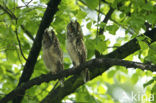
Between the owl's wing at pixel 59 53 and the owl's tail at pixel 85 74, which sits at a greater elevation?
the owl's wing at pixel 59 53

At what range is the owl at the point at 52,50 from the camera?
338cm

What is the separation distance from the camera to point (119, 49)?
3.62 metres

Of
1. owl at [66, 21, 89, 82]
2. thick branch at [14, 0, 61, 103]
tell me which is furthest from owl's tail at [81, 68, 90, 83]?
thick branch at [14, 0, 61, 103]

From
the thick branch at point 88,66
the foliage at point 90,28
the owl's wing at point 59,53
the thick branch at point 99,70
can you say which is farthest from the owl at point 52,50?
the thick branch at point 88,66

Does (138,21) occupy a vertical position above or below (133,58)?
below

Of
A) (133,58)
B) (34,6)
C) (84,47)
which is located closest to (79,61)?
(84,47)

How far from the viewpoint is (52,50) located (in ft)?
11.1

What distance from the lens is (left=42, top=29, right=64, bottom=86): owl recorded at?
133 inches

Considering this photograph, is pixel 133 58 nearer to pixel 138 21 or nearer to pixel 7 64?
pixel 138 21

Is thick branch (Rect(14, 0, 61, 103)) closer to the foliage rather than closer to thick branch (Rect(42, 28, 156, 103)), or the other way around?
the foliage

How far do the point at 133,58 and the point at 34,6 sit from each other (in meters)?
1.92

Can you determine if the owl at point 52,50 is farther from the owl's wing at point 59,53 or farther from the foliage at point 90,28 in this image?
the foliage at point 90,28

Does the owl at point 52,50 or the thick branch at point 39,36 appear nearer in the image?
the thick branch at point 39,36

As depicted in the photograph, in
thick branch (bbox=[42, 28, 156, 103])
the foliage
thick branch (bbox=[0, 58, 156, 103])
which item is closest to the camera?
thick branch (bbox=[0, 58, 156, 103])
